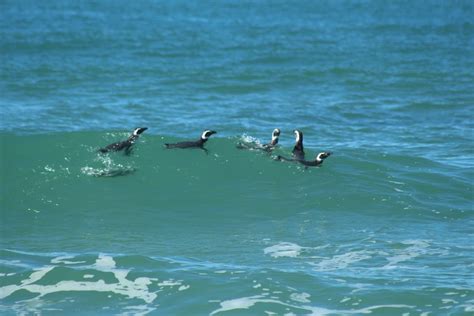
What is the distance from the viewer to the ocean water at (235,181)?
47.2 feet

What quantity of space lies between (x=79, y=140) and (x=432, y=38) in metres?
24.6

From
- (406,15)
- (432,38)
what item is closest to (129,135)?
(432,38)

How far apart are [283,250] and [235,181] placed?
4.71 meters

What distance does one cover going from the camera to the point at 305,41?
4191cm

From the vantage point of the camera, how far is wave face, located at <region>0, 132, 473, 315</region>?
14117 mm

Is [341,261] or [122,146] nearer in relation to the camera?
[341,261]

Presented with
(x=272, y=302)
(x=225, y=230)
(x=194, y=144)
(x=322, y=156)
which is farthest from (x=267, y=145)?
(x=272, y=302)

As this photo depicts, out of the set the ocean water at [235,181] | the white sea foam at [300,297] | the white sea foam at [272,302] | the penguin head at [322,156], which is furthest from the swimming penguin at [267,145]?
the white sea foam at [272,302]

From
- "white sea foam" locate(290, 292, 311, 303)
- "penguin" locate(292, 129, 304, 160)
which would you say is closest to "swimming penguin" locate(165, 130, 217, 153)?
"penguin" locate(292, 129, 304, 160)

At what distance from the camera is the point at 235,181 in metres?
20.8

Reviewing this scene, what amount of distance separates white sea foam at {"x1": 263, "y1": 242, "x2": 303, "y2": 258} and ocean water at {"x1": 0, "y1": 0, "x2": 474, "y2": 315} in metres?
0.06

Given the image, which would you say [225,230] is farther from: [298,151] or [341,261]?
[298,151]

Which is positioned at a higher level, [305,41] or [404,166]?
[305,41]

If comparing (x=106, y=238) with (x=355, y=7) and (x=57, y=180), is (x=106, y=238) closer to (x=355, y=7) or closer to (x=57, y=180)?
(x=57, y=180)
